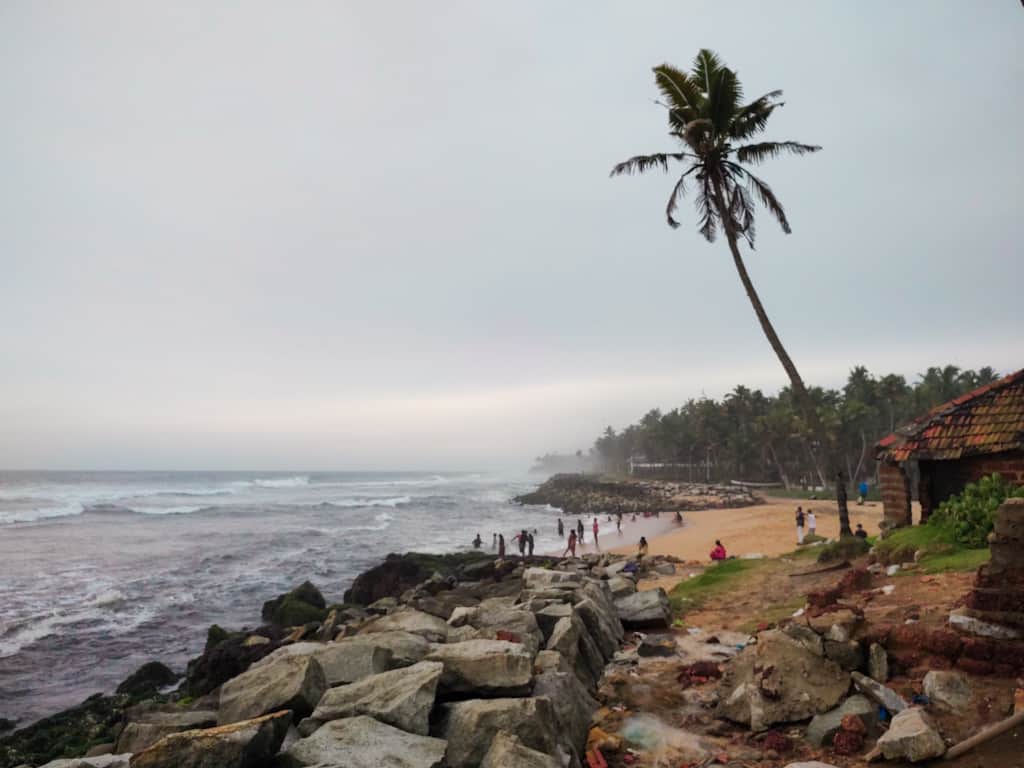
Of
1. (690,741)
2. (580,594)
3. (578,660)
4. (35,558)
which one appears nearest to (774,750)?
(690,741)

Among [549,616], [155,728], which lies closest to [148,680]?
[155,728]

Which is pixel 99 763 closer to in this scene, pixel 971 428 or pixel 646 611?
pixel 646 611

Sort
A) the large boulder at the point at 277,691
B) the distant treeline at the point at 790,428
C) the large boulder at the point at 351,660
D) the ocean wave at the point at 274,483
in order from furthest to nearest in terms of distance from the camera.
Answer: the ocean wave at the point at 274,483 < the distant treeline at the point at 790,428 < the large boulder at the point at 351,660 < the large boulder at the point at 277,691

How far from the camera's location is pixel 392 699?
5473 mm

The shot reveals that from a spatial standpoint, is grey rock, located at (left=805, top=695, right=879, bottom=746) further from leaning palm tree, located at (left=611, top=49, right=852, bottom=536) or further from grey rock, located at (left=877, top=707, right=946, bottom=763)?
leaning palm tree, located at (left=611, top=49, right=852, bottom=536)

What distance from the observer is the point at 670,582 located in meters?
17.8

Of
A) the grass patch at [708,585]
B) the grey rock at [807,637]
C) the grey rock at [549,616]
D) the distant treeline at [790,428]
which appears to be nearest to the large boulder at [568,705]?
the grey rock at [549,616]

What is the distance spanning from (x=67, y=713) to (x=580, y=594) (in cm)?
1102

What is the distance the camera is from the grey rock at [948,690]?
18.2ft

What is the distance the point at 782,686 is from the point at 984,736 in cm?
186

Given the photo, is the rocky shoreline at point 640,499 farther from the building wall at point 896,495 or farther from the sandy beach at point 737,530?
the building wall at point 896,495

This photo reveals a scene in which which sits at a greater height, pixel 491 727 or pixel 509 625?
pixel 491 727

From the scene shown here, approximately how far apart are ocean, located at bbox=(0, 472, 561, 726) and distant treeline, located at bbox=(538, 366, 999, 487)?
30249mm

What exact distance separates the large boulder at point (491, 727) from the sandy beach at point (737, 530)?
20320 millimetres
